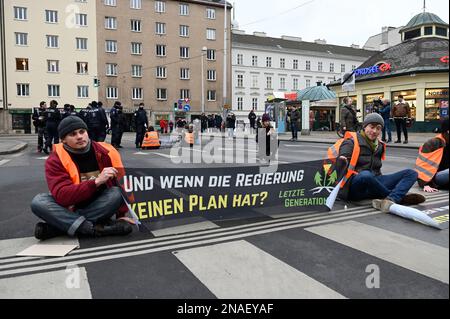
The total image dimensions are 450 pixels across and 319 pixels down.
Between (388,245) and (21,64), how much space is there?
52.8 metres

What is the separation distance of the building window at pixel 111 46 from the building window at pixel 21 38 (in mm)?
9502

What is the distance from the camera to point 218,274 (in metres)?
3.20

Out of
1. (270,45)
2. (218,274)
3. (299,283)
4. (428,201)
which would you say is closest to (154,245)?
(218,274)

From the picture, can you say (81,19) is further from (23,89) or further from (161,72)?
(161,72)

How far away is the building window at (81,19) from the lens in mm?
50469

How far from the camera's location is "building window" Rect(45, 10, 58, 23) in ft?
162

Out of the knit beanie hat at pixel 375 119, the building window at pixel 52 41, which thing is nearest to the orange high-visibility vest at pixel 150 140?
the knit beanie hat at pixel 375 119

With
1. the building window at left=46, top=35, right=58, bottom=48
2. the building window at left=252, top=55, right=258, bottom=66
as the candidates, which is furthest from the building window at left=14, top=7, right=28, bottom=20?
the building window at left=252, top=55, right=258, bottom=66

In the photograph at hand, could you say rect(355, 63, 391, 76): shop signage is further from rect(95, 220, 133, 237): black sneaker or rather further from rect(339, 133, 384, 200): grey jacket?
rect(95, 220, 133, 237): black sneaker

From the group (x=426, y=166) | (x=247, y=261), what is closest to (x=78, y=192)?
(x=247, y=261)

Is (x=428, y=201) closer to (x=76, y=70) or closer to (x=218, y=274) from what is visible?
(x=218, y=274)

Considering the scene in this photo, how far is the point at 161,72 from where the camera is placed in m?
55.0
